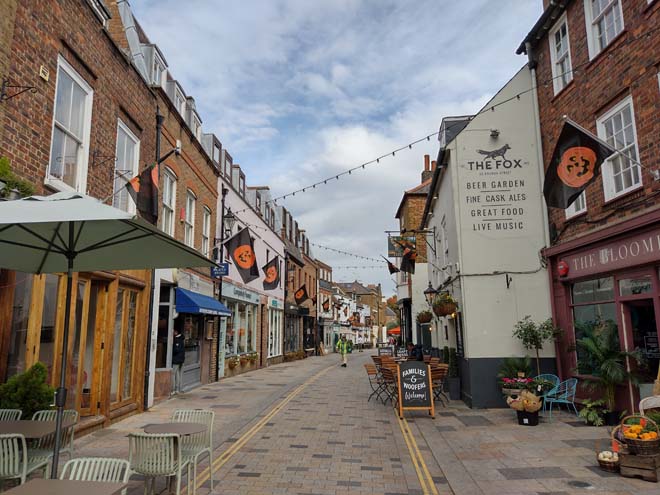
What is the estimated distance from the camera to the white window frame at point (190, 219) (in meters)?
14.1

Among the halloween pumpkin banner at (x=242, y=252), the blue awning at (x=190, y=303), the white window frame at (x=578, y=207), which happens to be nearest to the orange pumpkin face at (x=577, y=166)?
the white window frame at (x=578, y=207)

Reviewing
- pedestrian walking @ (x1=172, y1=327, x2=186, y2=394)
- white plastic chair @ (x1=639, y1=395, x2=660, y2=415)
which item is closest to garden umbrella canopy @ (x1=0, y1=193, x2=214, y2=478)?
white plastic chair @ (x1=639, y1=395, x2=660, y2=415)

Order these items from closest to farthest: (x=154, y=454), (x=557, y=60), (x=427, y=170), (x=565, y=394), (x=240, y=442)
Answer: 1. (x=154, y=454)
2. (x=240, y=442)
3. (x=565, y=394)
4. (x=557, y=60)
5. (x=427, y=170)

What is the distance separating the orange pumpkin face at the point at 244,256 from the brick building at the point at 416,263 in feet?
31.9

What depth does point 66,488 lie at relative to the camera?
3285 mm

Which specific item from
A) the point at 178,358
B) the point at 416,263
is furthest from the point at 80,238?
the point at 416,263

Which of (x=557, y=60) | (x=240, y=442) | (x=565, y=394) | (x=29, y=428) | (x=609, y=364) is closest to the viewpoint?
(x=29, y=428)

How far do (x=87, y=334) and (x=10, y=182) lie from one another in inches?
155

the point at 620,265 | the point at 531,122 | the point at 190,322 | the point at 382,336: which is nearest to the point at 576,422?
the point at 620,265

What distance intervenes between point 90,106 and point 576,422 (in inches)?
408

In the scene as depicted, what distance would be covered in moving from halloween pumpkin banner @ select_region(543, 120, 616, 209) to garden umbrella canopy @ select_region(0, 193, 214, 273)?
19.5 feet

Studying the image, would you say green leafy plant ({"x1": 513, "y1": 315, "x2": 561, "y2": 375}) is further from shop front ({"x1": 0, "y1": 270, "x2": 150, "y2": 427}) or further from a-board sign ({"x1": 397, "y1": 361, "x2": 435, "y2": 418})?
shop front ({"x1": 0, "y1": 270, "x2": 150, "y2": 427})

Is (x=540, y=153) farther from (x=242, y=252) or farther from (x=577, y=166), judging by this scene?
(x=242, y=252)

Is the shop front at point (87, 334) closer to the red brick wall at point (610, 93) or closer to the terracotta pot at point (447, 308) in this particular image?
the terracotta pot at point (447, 308)
